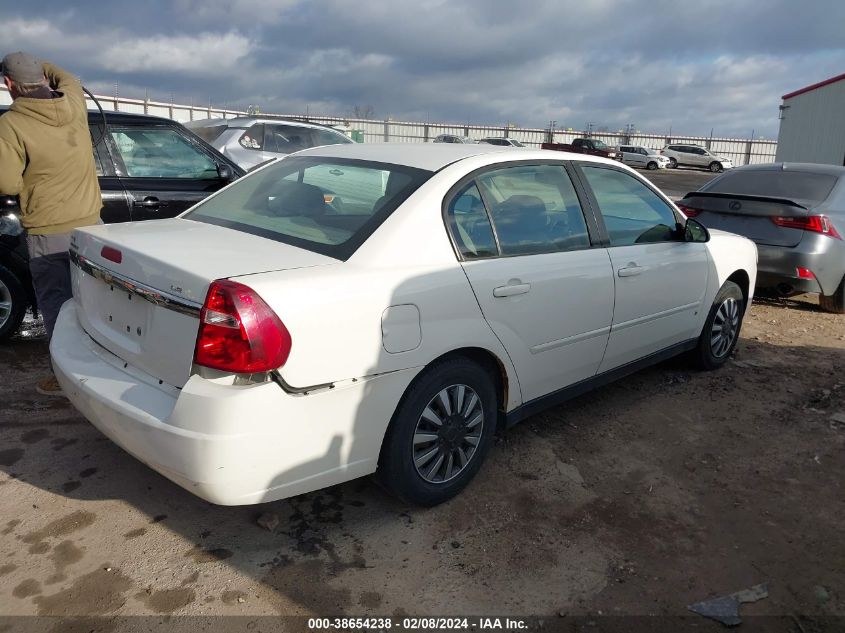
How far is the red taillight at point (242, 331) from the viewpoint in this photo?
233 cm

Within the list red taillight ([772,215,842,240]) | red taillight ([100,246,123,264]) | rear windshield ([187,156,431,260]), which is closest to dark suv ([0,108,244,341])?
rear windshield ([187,156,431,260])

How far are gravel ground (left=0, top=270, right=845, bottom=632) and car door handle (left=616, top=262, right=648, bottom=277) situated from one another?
0.95m

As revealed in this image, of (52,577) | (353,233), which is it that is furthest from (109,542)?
(353,233)

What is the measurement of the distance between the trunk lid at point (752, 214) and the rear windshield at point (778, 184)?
0.93 feet

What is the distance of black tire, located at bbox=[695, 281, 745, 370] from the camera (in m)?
4.91

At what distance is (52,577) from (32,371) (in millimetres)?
2401

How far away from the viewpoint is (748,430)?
4.19 m

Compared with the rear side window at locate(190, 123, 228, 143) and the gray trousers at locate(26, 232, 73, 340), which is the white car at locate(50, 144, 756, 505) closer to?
the gray trousers at locate(26, 232, 73, 340)

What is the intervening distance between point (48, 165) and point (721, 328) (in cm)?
458

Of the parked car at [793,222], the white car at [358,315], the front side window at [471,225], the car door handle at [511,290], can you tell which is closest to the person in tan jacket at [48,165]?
the white car at [358,315]

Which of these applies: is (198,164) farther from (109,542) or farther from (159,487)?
(109,542)

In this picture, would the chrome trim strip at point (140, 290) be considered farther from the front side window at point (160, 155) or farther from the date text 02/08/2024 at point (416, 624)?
the front side window at point (160, 155)

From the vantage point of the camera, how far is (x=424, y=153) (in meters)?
3.45

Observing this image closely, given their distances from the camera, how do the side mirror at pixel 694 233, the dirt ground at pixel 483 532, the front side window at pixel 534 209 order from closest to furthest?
the dirt ground at pixel 483 532, the front side window at pixel 534 209, the side mirror at pixel 694 233
